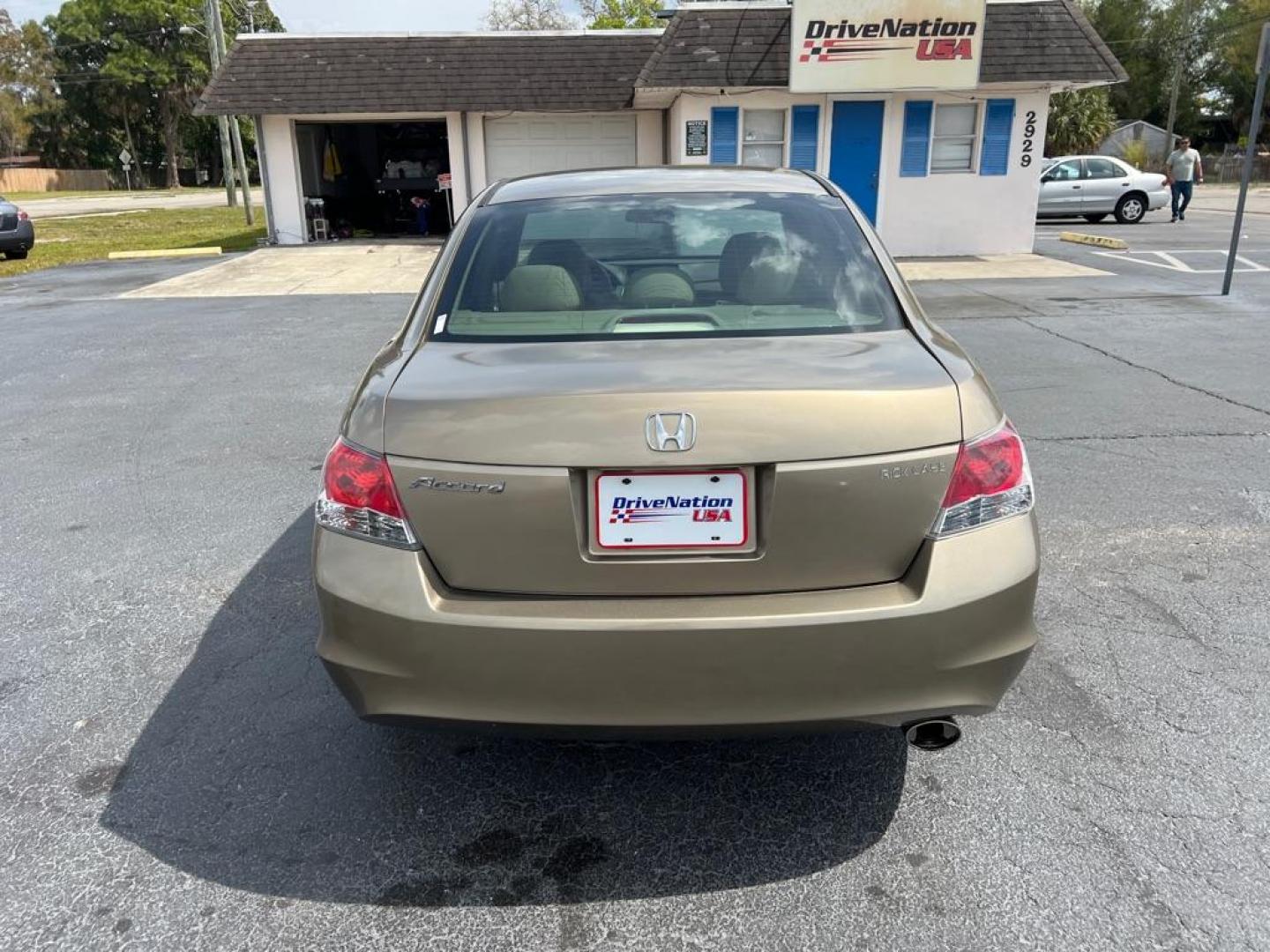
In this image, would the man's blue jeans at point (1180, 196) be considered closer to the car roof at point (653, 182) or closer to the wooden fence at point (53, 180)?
the car roof at point (653, 182)

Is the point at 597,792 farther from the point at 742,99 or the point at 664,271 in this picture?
the point at 742,99

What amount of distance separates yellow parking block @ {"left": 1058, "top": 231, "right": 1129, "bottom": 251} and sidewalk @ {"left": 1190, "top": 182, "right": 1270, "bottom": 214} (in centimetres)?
908

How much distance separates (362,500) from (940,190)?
16.9 m

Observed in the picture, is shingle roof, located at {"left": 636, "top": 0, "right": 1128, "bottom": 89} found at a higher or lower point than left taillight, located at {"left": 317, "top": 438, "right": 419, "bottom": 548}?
higher

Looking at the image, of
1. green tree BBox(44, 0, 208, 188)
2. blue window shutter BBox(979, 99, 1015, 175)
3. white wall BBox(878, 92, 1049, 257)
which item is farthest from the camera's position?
green tree BBox(44, 0, 208, 188)

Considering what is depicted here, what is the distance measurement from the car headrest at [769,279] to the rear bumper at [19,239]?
1907 cm

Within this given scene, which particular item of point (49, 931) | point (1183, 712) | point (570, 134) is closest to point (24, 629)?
point (49, 931)

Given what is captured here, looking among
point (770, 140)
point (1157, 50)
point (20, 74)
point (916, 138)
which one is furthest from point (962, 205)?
point (20, 74)

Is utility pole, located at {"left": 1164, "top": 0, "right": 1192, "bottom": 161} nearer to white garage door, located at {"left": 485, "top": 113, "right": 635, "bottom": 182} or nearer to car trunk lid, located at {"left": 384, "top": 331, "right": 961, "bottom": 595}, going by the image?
white garage door, located at {"left": 485, "top": 113, "right": 635, "bottom": 182}

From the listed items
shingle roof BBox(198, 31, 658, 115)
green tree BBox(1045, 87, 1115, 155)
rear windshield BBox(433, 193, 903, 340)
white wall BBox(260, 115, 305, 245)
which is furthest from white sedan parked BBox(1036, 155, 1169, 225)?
rear windshield BBox(433, 193, 903, 340)

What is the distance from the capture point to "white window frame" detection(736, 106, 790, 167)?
16594mm

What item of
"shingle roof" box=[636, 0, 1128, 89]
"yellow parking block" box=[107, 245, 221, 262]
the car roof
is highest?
"shingle roof" box=[636, 0, 1128, 89]

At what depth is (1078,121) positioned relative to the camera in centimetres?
4116

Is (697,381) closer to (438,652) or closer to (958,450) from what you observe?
(958,450)
